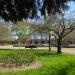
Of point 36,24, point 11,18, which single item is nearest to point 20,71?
point 11,18

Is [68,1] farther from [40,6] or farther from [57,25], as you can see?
[57,25]

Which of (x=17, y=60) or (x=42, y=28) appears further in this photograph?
(x=42, y=28)

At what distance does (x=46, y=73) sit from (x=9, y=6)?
4.63 metres

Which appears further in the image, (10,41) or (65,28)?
(10,41)

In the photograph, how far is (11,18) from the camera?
14117 millimetres

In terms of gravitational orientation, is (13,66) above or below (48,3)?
below

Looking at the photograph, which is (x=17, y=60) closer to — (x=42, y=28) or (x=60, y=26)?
(x=60, y=26)

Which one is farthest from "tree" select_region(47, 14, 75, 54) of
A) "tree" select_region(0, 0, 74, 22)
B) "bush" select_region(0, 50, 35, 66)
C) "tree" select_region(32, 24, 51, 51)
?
"tree" select_region(0, 0, 74, 22)

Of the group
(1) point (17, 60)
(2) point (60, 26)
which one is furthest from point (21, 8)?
(2) point (60, 26)

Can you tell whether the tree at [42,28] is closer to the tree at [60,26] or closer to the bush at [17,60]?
the tree at [60,26]

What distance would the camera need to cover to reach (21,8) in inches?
549

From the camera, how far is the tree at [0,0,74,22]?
13512mm

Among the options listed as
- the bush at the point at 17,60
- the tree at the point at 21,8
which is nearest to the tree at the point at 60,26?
the bush at the point at 17,60

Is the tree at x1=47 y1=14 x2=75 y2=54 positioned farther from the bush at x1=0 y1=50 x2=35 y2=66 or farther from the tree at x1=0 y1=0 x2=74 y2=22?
the tree at x1=0 y1=0 x2=74 y2=22
